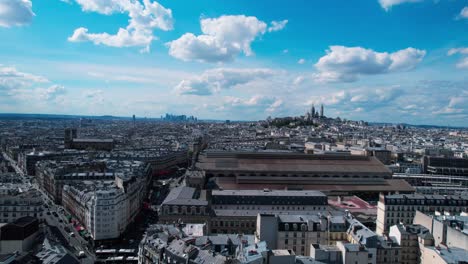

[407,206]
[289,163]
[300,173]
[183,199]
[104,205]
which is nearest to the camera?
[104,205]

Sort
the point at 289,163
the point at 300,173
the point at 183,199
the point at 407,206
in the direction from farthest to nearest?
the point at 289,163
the point at 300,173
the point at 183,199
the point at 407,206

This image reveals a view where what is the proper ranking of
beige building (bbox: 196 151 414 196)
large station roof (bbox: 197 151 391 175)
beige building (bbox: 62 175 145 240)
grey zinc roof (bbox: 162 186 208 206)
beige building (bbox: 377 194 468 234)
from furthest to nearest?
large station roof (bbox: 197 151 391 175)
beige building (bbox: 196 151 414 196)
beige building (bbox: 377 194 468 234)
beige building (bbox: 62 175 145 240)
grey zinc roof (bbox: 162 186 208 206)

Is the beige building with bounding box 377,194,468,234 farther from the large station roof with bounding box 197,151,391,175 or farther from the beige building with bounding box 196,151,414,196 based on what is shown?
the large station roof with bounding box 197,151,391,175

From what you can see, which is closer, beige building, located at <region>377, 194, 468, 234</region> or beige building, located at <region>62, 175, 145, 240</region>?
beige building, located at <region>62, 175, 145, 240</region>

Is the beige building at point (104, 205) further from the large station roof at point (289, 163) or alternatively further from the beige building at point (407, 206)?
the beige building at point (407, 206)

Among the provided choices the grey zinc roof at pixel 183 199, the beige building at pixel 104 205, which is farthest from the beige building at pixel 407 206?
the beige building at pixel 104 205

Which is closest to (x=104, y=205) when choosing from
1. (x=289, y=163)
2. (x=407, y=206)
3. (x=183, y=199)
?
(x=183, y=199)

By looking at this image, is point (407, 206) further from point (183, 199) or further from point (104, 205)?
point (104, 205)

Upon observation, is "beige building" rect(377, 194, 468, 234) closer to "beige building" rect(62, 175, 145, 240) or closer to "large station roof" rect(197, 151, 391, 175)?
"large station roof" rect(197, 151, 391, 175)

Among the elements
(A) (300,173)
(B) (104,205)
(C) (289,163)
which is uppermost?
(C) (289,163)

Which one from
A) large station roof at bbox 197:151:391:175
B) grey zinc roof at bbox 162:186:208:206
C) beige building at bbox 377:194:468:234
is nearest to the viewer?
grey zinc roof at bbox 162:186:208:206

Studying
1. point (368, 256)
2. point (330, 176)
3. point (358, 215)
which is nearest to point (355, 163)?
point (330, 176)

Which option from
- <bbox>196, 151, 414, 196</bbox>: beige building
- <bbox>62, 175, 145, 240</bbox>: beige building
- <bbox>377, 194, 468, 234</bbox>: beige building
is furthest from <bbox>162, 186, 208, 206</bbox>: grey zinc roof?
<bbox>377, 194, 468, 234</bbox>: beige building
